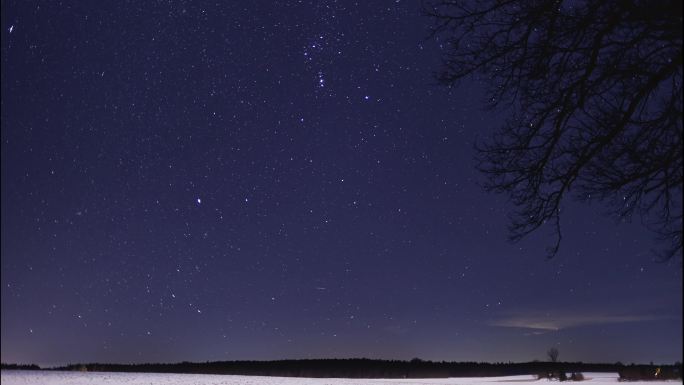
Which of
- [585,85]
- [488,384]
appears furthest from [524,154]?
[488,384]

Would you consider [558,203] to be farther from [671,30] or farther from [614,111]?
[671,30]

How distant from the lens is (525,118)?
5434 mm

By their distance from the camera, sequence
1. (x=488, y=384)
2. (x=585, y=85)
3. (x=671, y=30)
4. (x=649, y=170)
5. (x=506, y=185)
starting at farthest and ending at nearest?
(x=488, y=384)
(x=506, y=185)
(x=585, y=85)
(x=649, y=170)
(x=671, y=30)

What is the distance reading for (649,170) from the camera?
4555 millimetres

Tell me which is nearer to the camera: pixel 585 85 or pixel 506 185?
pixel 585 85

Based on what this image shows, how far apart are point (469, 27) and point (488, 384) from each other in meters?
15.0

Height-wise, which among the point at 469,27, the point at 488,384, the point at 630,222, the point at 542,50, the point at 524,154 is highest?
the point at 469,27

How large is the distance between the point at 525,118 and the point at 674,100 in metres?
1.24

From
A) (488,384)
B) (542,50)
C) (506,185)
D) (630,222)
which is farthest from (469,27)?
(488,384)

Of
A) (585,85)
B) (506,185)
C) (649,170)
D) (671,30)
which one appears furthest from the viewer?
(506,185)

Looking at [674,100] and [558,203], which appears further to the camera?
[558,203]

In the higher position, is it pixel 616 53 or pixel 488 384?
pixel 616 53

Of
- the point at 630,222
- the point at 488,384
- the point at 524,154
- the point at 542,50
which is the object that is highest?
the point at 542,50

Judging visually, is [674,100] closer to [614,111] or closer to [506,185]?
[614,111]
